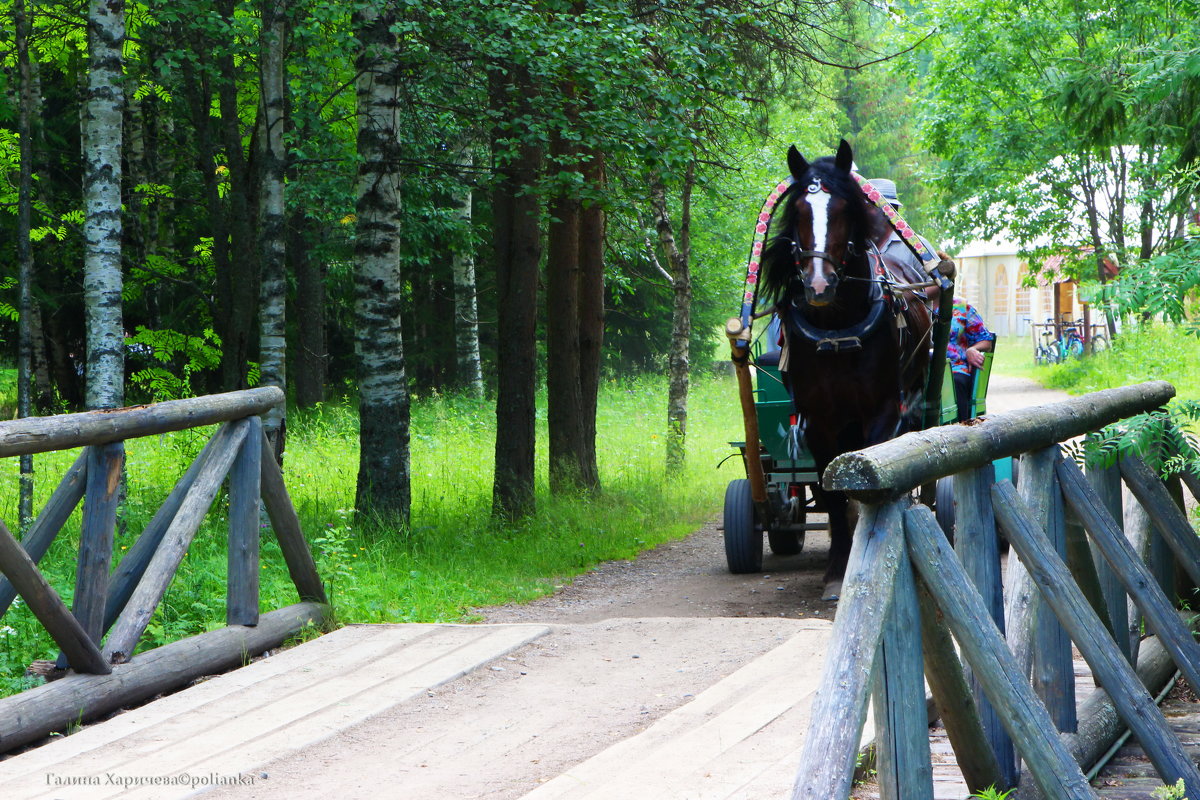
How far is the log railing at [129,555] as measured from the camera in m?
4.67

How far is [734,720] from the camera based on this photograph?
179 inches

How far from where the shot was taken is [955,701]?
3275mm

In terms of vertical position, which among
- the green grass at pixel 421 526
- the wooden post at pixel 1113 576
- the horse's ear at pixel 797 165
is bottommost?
the green grass at pixel 421 526

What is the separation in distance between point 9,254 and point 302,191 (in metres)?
5.73

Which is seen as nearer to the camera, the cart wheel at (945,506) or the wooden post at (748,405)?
the wooden post at (748,405)

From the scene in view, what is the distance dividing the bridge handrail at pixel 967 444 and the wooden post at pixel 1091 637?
0.21 metres

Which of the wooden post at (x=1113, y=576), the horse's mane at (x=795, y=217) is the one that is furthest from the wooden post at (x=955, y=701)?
the horse's mane at (x=795, y=217)

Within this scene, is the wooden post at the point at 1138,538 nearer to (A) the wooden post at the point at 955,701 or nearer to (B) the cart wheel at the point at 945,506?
(A) the wooden post at the point at 955,701

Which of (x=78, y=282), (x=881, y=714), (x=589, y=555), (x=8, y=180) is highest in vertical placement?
(x=8, y=180)

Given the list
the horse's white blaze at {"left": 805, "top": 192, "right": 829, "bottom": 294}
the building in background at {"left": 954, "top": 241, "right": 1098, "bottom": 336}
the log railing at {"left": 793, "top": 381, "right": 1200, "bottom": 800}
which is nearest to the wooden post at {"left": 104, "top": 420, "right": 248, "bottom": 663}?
the horse's white blaze at {"left": 805, "top": 192, "right": 829, "bottom": 294}

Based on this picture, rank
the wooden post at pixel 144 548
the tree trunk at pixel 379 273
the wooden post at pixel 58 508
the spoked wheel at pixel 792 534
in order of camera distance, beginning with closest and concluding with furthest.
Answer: the wooden post at pixel 58 508, the wooden post at pixel 144 548, the spoked wheel at pixel 792 534, the tree trunk at pixel 379 273

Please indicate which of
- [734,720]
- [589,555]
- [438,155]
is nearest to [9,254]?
[438,155]

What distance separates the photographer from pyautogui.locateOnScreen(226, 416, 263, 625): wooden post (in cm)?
593

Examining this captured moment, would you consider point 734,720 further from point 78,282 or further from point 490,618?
point 78,282
